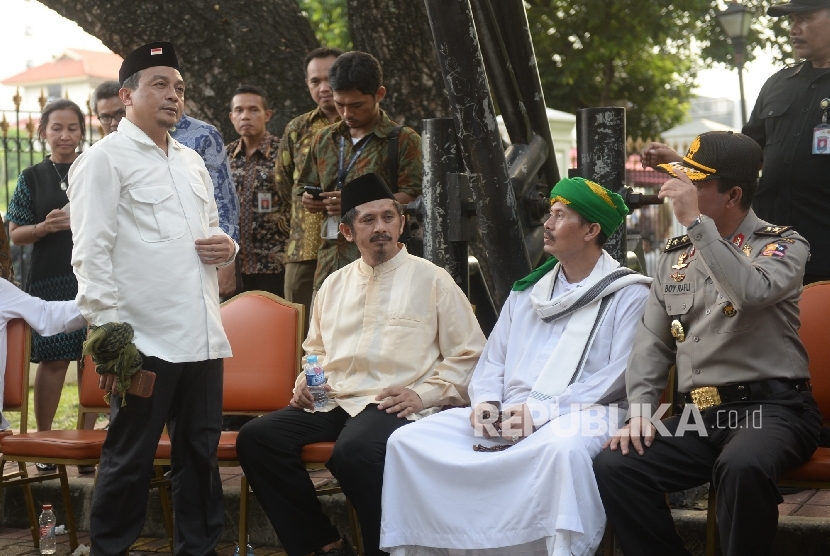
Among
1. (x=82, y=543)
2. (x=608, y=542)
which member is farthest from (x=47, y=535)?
(x=608, y=542)

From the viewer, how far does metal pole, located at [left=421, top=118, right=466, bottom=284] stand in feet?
16.6

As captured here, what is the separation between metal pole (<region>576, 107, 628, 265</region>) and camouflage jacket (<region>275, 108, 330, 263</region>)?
1419 millimetres

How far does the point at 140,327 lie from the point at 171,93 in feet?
3.07

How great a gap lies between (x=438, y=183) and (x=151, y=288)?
1.41 metres

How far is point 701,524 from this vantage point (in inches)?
172

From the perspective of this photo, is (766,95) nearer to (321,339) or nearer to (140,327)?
(321,339)

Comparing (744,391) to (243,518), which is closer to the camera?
(744,391)

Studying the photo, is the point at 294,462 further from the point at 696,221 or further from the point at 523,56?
the point at 523,56

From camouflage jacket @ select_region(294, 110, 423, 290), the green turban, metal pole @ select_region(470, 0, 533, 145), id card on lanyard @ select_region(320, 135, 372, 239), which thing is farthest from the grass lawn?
the green turban

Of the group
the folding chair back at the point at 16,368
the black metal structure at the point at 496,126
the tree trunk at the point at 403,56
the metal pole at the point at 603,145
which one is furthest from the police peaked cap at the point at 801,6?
the folding chair back at the point at 16,368

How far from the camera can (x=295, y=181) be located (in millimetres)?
5836

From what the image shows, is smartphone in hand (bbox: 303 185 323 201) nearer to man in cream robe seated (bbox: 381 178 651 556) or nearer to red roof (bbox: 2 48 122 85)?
man in cream robe seated (bbox: 381 178 651 556)

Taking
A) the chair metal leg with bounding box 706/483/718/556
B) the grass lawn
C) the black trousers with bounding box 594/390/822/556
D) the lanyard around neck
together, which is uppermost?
the lanyard around neck

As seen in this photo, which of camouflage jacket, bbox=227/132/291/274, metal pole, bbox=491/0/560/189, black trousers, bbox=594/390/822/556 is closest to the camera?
black trousers, bbox=594/390/822/556
